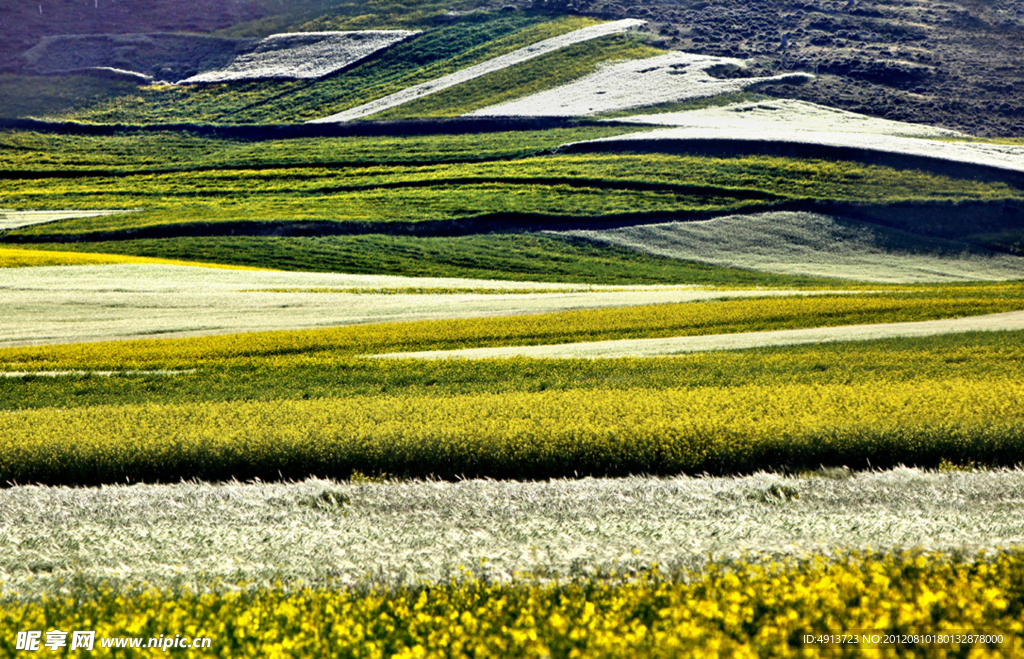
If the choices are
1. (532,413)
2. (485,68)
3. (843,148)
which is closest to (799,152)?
(843,148)

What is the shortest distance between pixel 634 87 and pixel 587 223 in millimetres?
40971

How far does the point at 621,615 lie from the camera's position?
683cm

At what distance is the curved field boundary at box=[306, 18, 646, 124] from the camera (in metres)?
91.6

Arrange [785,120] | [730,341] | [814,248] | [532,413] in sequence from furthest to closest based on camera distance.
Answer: [785,120] → [814,248] → [730,341] → [532,413]

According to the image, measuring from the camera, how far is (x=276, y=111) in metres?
94.7

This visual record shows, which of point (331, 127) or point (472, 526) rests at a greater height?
point (331, 127)

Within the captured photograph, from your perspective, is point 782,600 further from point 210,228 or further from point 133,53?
point 133,53

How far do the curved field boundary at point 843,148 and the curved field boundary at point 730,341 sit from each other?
40324 millimetres

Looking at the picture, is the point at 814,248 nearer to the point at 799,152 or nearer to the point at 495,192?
the point at 799,152

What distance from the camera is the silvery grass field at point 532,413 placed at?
23.3 ft

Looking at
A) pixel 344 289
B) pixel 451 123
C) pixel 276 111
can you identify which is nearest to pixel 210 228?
pixel 344 289

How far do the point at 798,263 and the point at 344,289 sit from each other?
29727mm

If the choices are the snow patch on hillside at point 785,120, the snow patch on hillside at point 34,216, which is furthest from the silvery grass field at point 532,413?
the snow patch on hillside at point 785,120

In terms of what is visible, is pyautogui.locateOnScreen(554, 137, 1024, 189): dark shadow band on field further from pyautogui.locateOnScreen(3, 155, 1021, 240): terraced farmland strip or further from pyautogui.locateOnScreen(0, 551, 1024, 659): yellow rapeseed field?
pyautogui.locateOnScreen(0, 551, 1024, 659): yellow rapeseed field
